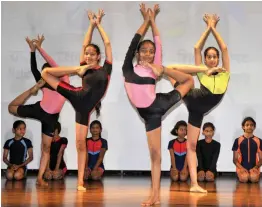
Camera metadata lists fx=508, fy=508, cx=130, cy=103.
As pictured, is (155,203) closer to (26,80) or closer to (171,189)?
(171,189)

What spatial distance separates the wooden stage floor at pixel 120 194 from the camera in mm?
3895

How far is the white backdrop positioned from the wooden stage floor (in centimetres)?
83

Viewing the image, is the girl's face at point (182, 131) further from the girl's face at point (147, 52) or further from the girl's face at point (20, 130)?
the girl's face at point (147, 52)

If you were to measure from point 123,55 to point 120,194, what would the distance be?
264 cm

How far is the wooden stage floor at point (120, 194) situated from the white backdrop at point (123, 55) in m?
0.83

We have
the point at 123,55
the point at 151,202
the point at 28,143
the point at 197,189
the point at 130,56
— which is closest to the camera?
the point at 151,202

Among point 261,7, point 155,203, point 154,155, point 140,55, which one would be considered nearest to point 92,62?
point 140,55

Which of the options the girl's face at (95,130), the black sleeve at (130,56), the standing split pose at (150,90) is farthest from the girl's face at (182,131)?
the black sleeve at (130,56)

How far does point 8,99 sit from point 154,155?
11.2 feet

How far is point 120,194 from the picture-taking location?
4.54m

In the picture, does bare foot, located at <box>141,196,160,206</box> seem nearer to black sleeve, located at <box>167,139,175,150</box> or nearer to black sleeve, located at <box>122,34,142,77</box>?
black sleeve, located at <box>122,34,142,77</box>

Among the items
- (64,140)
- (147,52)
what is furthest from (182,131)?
(147,52)

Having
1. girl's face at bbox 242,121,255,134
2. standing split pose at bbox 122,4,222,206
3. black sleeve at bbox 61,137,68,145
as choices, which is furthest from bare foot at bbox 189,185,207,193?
black sleeve at bbox 61,137,68,145

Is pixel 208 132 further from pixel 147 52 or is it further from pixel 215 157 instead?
pixel 147 52
